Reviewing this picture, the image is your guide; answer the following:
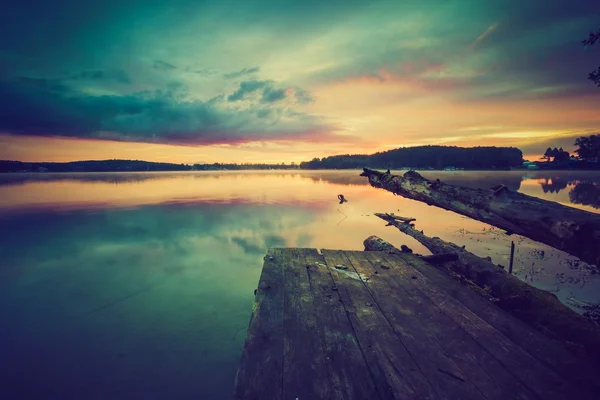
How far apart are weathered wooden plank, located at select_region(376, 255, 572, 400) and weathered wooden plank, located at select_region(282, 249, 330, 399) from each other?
1983 millimetres

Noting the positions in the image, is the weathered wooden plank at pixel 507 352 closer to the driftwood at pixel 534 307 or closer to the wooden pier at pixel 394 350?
the wooden pier at pixel 394 350

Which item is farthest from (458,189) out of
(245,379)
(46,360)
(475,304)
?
(46,360)

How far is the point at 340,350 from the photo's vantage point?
125 inches

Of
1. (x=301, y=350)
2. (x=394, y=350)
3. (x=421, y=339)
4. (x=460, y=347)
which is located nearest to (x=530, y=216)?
(x=460, y=347)

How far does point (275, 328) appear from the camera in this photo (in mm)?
3625

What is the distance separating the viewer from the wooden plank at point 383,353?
8.56 ft

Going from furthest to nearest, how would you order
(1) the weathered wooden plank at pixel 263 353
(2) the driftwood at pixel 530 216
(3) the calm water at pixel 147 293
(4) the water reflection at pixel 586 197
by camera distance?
1. (4) the water reflection at pixel 586 197
2. (3) the calm water at pixel 147 293
3. (2) the driftwood at pixel 530 216
4. (1) the weathered wooden plank at pixel 263 353

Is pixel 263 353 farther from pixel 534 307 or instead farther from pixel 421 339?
pixel 534 307

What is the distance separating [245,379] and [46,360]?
512 cm

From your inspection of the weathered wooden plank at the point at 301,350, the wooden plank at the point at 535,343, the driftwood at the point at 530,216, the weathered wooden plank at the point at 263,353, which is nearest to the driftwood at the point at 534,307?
A: the wooden plank at the point at 535,343

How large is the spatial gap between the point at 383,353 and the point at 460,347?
95 centimetres

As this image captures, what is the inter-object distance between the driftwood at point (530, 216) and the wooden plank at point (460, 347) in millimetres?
1506

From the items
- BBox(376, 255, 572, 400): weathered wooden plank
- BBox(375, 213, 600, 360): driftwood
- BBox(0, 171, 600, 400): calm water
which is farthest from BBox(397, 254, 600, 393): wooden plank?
BBox(0, 171, 600, 400): calm water

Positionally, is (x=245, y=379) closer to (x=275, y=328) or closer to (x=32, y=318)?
(x=275, y=328)
